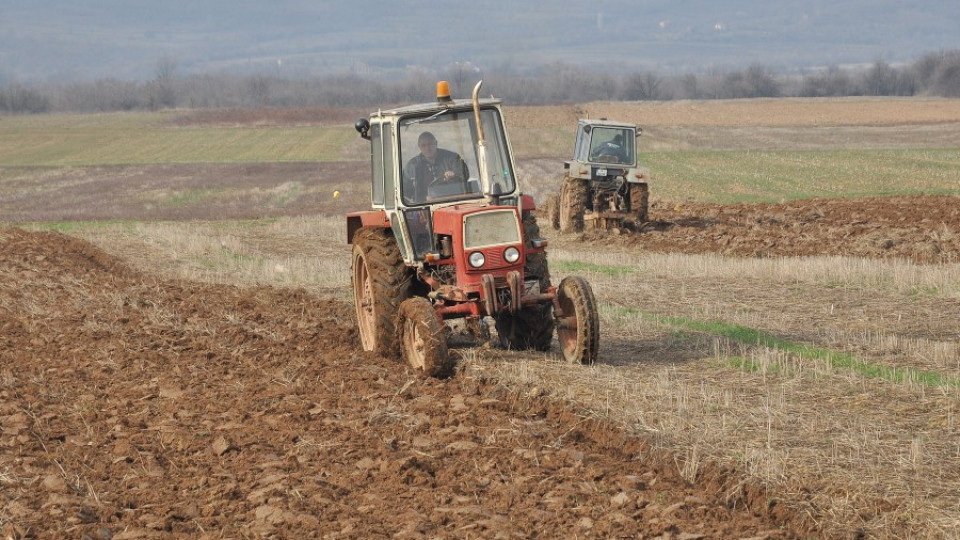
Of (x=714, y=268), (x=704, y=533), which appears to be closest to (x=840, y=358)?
(x=704, y=533)

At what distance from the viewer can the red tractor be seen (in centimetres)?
971

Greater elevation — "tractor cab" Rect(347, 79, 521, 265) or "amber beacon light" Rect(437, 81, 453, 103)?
"amber beacon light" Rect(437, 81, 453, 103)

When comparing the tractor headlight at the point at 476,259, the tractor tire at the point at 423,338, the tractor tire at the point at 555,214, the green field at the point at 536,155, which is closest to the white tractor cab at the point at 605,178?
the tractor tire at the point at 555,214

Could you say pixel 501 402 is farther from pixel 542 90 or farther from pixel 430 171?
pixel 542 90

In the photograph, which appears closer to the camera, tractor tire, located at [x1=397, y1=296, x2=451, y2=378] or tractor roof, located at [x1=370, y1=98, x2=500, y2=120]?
tractor tire, located at [x1=397, y1=296, x2=451, y2=378]

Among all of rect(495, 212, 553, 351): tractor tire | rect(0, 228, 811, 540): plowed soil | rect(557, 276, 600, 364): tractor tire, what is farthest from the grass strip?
rect(0, 228, 811, 540): plowed soil

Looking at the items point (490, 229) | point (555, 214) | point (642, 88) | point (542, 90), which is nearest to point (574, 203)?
point (555, 214)

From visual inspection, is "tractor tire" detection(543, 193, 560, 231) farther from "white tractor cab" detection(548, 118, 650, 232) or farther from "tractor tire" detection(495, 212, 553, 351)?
"tractor tire" detection(495, 212, 553, 351)

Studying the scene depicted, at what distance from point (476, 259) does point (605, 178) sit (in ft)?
48.0

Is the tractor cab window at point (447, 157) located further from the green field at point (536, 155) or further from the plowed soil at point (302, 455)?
the green field at point (536, 155)

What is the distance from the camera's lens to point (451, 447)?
7.59 m

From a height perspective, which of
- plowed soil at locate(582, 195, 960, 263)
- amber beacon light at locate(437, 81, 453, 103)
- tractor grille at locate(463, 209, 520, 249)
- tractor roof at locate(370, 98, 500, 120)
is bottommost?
plowed soil at locate(582, 195, 960, 263)

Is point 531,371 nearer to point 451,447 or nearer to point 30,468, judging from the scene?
point 451,447

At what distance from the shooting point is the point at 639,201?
77.9 ft
